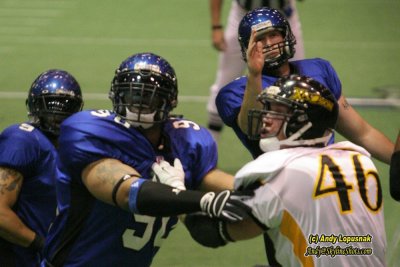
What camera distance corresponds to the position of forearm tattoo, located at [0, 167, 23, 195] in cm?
413

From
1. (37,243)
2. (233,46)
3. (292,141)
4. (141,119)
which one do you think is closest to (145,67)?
(141,119)

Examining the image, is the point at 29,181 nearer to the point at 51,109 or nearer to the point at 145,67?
the point at 51,109

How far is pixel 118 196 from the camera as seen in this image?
334cm

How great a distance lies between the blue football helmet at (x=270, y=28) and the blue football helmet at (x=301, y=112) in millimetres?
1189

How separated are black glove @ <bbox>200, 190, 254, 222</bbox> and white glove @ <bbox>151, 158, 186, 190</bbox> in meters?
0.22

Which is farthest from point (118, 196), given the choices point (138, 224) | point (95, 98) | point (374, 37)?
point (374, 37)

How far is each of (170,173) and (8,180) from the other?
1.04 metres

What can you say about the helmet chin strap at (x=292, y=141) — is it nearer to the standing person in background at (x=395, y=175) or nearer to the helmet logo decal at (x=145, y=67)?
the helmet logo decal at (x=145, y=67)

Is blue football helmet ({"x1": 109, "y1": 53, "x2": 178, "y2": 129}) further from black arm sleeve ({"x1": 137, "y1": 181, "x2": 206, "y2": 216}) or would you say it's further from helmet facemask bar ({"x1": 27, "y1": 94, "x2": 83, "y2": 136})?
helmet facemask bar ({"x1": 27, "y1": 94, "x2": 83, "y2": 136})

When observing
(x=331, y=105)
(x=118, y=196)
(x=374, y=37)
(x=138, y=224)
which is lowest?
(x=374, y=37)

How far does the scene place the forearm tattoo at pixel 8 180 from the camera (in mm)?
4133

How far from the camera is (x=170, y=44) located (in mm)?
10672

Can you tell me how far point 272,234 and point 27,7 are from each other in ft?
31.6

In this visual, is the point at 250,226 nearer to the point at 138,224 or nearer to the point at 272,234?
the point at 272,234
